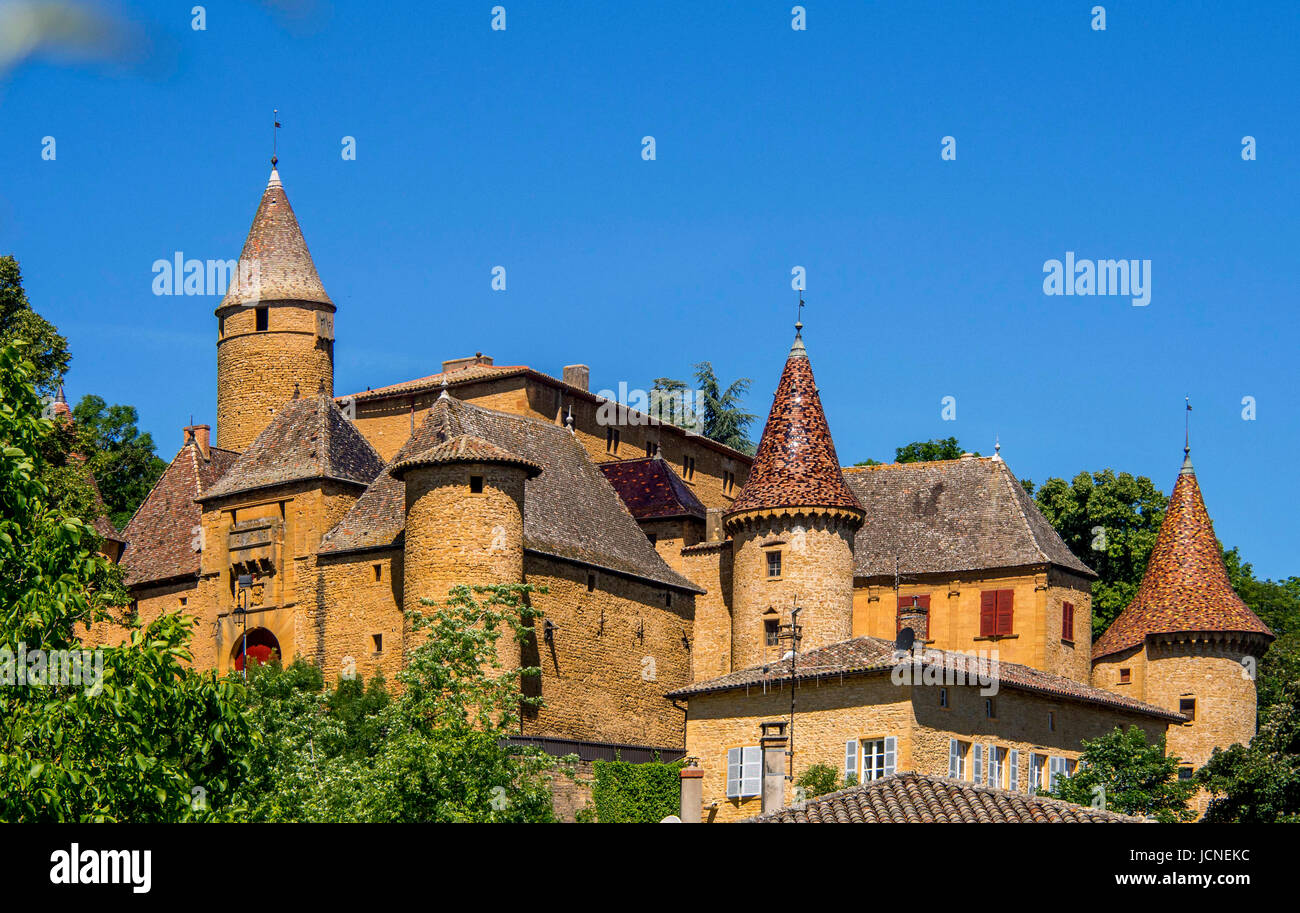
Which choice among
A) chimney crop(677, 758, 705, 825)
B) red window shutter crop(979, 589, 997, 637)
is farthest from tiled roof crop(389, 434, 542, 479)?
red window shutter crop(979, 589, 997, 637)

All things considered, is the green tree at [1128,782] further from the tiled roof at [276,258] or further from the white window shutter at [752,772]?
the tiled roof at [276,258]

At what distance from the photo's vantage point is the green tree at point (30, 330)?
4709 centimetres

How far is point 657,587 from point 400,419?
576 inches

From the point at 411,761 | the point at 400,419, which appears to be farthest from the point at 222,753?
the point at 400,419

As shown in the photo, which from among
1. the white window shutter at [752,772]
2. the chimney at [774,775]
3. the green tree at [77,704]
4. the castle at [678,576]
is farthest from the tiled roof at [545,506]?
the green tree at [77,704]

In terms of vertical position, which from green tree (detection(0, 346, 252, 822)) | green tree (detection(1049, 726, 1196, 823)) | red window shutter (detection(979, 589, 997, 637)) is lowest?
green tree (detection(1049, 726, 1196, 823))

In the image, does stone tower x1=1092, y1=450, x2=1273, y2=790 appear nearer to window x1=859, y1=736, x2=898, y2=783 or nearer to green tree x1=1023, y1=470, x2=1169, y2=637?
green tree x1=1023, y1=470, x2=1169, y2=637

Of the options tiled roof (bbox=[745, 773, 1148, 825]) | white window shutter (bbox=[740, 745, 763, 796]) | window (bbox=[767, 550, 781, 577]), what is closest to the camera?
tiled roof (bbox=[745, 773, 1148, 825])

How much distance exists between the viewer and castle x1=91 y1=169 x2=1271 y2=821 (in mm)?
47938

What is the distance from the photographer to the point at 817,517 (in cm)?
5594

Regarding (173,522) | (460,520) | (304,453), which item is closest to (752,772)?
(460,520)

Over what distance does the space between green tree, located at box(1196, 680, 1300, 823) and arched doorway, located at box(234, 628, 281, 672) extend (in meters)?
26.5

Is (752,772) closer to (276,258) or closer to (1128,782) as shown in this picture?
(1128,782)
